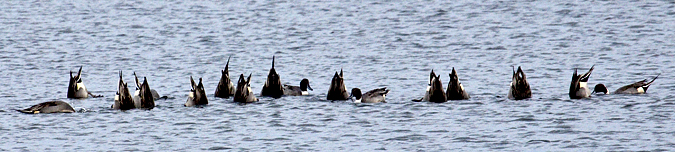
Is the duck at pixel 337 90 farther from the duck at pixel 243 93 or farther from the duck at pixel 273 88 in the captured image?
the duck at pixel 243 93

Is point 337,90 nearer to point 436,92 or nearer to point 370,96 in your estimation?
point 370,96

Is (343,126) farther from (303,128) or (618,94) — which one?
(618,94)

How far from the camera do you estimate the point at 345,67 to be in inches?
1189

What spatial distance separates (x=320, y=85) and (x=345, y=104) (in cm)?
416

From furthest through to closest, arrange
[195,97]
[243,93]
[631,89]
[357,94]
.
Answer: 1. [631,89]
2. [243,93]
3. [357,94]
4. [195,97]

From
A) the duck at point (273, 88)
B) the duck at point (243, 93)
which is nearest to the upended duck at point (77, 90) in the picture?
the duck at point (243, 93)

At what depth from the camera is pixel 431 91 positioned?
21.7 m

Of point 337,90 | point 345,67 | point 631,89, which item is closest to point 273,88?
point 337,90

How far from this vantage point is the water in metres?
17.2

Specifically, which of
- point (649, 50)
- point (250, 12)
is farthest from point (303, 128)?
point (250, 12)

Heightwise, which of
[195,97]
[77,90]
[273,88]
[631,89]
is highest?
[77,90]

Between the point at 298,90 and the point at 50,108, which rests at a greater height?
the point at 298,90

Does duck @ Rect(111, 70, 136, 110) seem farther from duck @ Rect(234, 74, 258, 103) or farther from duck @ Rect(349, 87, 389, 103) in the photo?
duck @ Rect(349, 87, 389, 103)

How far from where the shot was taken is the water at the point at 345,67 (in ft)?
56.6
